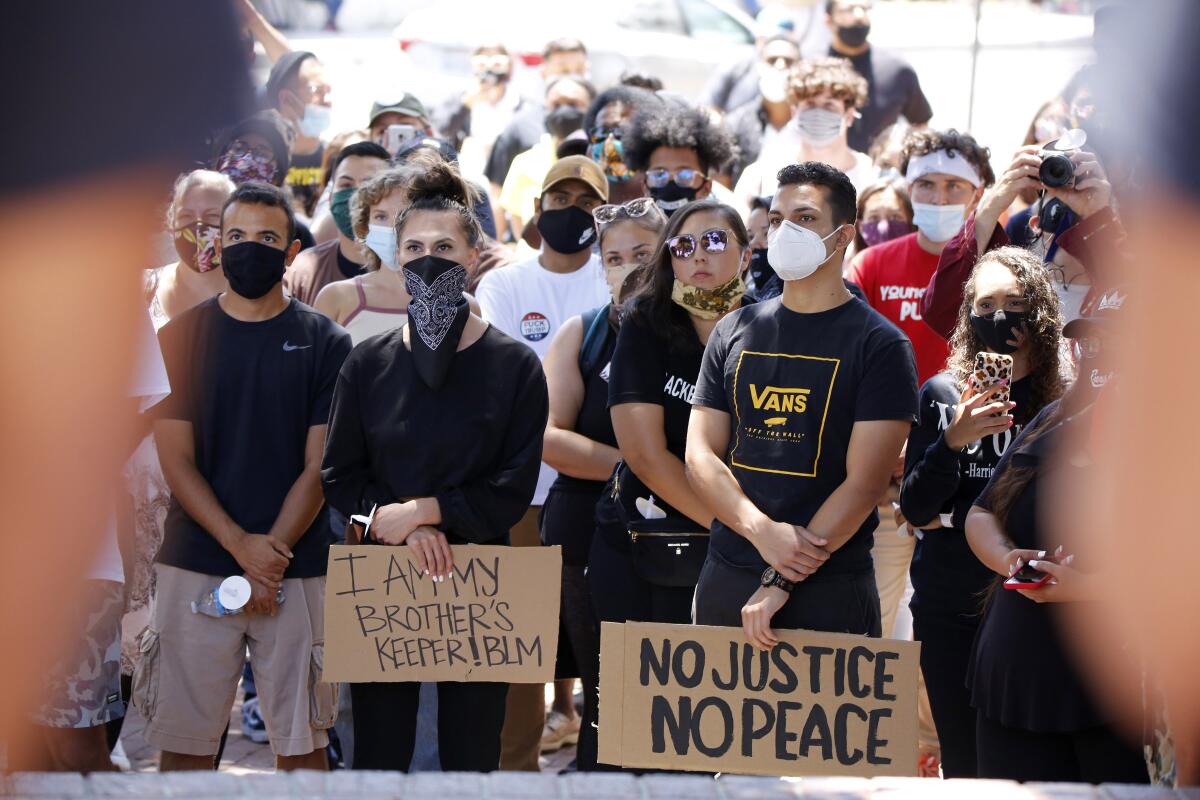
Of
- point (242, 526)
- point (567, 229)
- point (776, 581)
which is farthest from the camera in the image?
point (567, 229)

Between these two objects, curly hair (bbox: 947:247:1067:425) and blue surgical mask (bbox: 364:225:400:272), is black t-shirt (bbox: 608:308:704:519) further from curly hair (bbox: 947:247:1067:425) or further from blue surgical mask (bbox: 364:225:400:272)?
blue surgical mask (bbox: 364:225:400:272)

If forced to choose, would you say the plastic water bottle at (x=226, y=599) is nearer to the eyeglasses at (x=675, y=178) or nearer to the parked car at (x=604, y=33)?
the eyeglasses at (x=675, y=178)

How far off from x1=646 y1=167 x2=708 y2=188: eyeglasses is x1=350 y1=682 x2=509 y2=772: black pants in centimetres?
289

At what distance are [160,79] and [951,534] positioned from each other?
10.7 feet

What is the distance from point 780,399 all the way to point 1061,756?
119 cm

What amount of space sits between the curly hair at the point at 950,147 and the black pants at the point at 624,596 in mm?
2436

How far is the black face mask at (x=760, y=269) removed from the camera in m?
5.61

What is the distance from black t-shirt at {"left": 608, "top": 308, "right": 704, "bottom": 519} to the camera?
4.58m

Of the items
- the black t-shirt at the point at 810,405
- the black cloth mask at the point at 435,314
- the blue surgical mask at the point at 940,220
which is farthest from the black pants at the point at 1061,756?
the blue surgical mask at the point at 940,220

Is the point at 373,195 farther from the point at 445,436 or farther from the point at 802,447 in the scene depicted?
the point at 802,447

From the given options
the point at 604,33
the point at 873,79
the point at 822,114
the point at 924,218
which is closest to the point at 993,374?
the point at 924,218

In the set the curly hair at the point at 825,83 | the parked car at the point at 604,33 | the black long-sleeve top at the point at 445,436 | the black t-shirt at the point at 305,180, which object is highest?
the parked car at the point at 604,33

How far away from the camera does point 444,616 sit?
4.25m

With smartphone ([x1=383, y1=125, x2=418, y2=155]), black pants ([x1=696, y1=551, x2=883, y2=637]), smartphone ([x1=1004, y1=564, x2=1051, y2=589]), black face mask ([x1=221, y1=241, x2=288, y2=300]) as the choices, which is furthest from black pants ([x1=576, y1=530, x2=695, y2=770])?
smartphone ([x1=383, y1=125, x2=418, y2=155])
